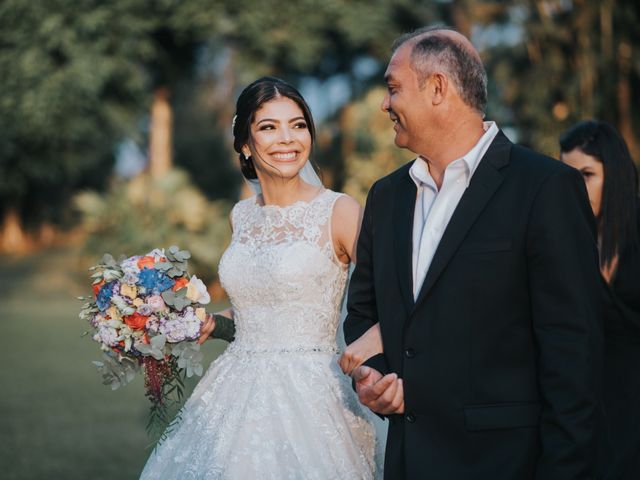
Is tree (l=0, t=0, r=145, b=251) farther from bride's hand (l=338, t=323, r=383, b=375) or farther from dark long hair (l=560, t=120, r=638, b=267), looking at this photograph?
bride's hand (l=338, t=323, r=383, b=375)

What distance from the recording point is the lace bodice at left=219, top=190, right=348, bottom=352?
426 centimetres

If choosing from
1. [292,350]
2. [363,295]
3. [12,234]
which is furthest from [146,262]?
[12,234]

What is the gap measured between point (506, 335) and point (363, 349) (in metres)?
0.59

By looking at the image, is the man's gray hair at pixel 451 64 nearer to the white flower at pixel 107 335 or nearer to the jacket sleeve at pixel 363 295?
the jacket sleeve at pixel 363 295

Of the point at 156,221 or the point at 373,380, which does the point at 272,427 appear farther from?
the point at 156,221

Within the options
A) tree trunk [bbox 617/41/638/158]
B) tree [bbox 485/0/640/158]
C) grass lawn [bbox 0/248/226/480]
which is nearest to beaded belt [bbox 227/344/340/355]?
grass lawn [bbox 0/248/226/480]

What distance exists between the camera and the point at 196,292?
4.01 m

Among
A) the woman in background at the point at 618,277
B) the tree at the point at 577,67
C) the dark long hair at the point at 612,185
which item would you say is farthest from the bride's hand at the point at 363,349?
the tree at the point at 577,67

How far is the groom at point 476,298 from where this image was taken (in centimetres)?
261

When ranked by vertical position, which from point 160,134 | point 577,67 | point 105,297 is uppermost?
point 160,134

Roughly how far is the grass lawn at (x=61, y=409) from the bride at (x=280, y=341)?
12.7ft

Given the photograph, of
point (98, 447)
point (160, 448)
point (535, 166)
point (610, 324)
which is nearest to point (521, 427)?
point (535, 166)

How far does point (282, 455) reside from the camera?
3799 millimetres

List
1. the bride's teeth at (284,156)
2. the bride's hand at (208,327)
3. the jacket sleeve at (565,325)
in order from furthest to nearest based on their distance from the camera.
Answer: the bride's teeth at (284,156)
the bride's hand at (208,327)
the jacket sleeve at (565,325)
